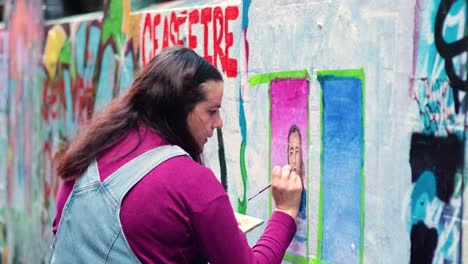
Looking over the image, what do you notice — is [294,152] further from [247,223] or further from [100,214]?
[100,214]

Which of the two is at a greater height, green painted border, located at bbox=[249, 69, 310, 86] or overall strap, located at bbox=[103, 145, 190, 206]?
green painted border, located at bbox=[249, 69, 310, 86]

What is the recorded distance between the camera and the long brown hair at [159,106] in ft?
7.54

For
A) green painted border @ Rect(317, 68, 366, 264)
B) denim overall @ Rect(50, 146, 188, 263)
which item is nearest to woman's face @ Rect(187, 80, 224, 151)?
denim overall @ Rect(50, 146, 188, 263)

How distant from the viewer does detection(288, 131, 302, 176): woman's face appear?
3.10m

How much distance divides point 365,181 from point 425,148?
0.33 m

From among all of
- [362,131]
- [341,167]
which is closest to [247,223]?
[341,167]

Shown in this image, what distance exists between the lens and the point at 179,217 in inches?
86.4

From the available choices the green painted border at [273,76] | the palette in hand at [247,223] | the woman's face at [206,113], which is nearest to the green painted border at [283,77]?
the green painted border at [273,76]

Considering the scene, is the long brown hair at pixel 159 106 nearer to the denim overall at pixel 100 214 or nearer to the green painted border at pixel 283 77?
the denim overall at pixel 100 214

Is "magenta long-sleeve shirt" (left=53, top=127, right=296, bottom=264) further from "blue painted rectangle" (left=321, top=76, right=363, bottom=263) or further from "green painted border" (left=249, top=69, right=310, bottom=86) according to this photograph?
"green painted border" (left=249, top=69, right=310, bottom=86)

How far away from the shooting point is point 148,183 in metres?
2.20

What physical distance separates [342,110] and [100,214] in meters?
1.05

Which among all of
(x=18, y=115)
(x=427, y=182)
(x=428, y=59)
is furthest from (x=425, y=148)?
(x=18, y=115)

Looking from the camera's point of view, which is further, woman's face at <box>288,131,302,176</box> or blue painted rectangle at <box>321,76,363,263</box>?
woman's face at <box>288,131,302,176</box>
